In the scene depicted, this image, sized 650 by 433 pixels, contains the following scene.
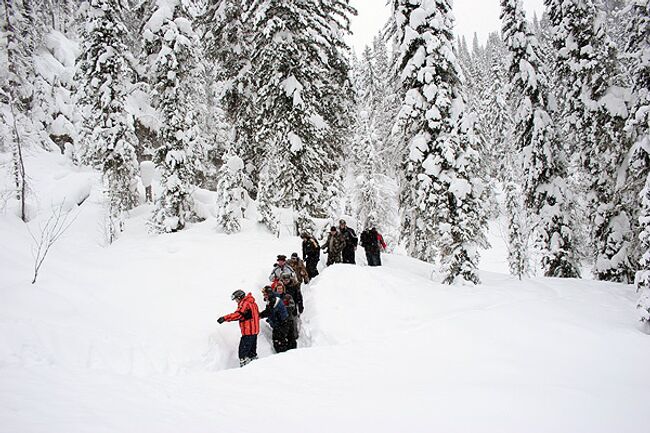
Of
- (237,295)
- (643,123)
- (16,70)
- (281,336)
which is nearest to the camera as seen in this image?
(237,295)

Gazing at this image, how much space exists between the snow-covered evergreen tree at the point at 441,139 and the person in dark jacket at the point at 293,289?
4.96 meters

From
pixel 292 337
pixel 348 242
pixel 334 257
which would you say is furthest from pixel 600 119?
pixel 292 337

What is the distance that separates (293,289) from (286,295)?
0.88 metres

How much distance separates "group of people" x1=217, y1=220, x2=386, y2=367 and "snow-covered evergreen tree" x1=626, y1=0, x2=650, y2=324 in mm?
7898

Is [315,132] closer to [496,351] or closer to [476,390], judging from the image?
[496,351]

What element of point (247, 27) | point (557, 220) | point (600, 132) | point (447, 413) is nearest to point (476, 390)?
point (447, 413)

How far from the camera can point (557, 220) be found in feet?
53.1

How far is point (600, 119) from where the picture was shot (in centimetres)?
1540

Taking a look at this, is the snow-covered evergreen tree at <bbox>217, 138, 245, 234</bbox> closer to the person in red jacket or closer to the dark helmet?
the dark helmet

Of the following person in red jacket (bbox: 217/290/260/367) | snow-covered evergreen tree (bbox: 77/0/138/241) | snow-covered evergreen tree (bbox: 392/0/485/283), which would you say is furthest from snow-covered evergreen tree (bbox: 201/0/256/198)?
person in red jacket (bbox: 217/290/260/367)

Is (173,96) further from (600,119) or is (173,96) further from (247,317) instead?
(600,119)

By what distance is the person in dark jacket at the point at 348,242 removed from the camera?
13.9 metres

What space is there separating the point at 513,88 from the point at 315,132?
30.3ft

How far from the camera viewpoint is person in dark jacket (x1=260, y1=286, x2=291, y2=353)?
9477 mm
